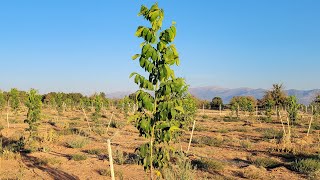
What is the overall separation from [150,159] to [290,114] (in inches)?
1022

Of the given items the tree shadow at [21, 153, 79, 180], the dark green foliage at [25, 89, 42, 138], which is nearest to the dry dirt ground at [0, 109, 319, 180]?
the tree shadow at [21, 153, 79, 180]

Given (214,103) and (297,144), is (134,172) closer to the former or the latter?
(297,144)

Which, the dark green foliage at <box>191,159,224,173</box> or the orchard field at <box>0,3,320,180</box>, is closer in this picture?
the orchard field at <box>0,3,320,180</box>

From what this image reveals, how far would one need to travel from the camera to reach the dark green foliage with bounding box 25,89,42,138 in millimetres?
16609

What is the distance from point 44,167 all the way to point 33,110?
16.8 ft

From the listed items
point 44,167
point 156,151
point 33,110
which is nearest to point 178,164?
point 156,151

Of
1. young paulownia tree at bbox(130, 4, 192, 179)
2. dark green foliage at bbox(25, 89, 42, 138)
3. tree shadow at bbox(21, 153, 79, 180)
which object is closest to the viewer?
young paulownia tree at bbox(130, 4, 192, 179)

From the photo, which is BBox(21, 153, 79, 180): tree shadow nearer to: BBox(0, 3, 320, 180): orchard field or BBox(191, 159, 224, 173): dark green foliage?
BBox(0, 3, 320, 180): orchard field

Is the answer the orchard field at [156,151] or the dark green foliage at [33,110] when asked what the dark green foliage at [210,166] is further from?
the dark green foliage at [33,110]

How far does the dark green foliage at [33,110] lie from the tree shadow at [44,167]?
197 cm

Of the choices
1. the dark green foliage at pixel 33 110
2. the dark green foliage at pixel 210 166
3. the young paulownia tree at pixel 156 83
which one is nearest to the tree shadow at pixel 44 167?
the dark green foliage at pixel 33 110

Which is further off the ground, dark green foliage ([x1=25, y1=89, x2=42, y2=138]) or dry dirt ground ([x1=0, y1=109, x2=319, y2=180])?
dark green foliage ([x1=25, y1=89, x2=42, y2=138])

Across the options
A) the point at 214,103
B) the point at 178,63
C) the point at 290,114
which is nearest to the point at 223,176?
the point at 178,63

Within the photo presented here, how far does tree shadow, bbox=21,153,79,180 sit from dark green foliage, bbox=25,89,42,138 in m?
1.97
